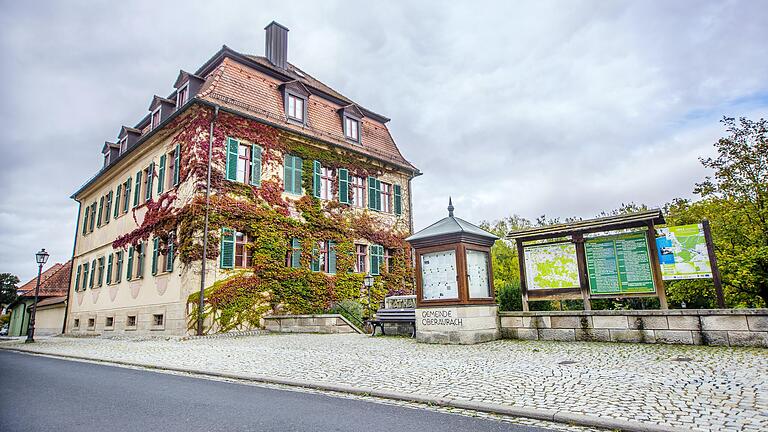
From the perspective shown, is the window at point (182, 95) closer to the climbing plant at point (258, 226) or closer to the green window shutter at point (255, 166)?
the climbing plant at point (258, 226)

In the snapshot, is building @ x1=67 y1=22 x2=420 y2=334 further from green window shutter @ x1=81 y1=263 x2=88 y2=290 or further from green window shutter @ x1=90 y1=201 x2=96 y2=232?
green window shutter @ x1=90 y1=201 x2=96 y2=232

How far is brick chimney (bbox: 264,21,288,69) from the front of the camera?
24766 mm

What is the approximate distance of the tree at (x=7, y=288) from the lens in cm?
5388

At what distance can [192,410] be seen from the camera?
5.18 meters

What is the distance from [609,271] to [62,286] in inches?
1577

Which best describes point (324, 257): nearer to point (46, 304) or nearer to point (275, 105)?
point (275, 105)

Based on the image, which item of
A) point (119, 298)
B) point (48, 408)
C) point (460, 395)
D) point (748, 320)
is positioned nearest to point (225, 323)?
point (119, 298)

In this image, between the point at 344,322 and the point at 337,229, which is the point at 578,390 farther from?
the point at 337,229

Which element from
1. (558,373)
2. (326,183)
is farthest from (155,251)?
(558,373)

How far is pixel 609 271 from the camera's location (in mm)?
10633

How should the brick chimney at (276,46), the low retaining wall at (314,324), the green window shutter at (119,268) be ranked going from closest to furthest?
1. the low retaining wall at (314,324)
2. the green window shutter at (119,268)
3. the brick chimney at (276,46)

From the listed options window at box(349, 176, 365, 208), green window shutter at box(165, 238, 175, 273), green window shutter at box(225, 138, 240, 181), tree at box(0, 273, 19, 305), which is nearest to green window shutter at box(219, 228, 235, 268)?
green window shutter at box(165, 238, 175, 273)

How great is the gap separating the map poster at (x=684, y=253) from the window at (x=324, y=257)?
14.0 meters

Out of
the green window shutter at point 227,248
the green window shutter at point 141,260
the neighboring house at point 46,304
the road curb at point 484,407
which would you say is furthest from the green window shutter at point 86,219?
the road curb at point 484,407
